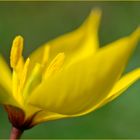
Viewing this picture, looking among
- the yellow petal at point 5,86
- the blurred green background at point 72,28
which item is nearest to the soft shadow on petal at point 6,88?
the yellow petal at point 5,86

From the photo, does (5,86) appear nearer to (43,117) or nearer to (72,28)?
(43,117)

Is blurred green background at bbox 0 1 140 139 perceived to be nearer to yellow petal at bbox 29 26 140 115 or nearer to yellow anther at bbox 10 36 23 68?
yellow anther at bbox 10 36 23 68

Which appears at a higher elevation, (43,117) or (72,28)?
(43,117)

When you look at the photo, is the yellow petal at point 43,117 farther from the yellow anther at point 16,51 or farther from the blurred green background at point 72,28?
the blurred green background at point 72,28

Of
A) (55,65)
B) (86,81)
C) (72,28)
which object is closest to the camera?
(86,81)

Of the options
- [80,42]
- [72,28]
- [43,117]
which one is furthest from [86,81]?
[72,28]

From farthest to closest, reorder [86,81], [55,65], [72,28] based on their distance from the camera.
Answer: [72,28] → [55,65] → [86,81]

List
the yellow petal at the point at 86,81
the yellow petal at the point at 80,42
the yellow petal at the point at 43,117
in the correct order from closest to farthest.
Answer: the yellow petal at the point at 86,81 < the yellow petal at the point at 43,117 < the yellow petal at the point at 80,42
